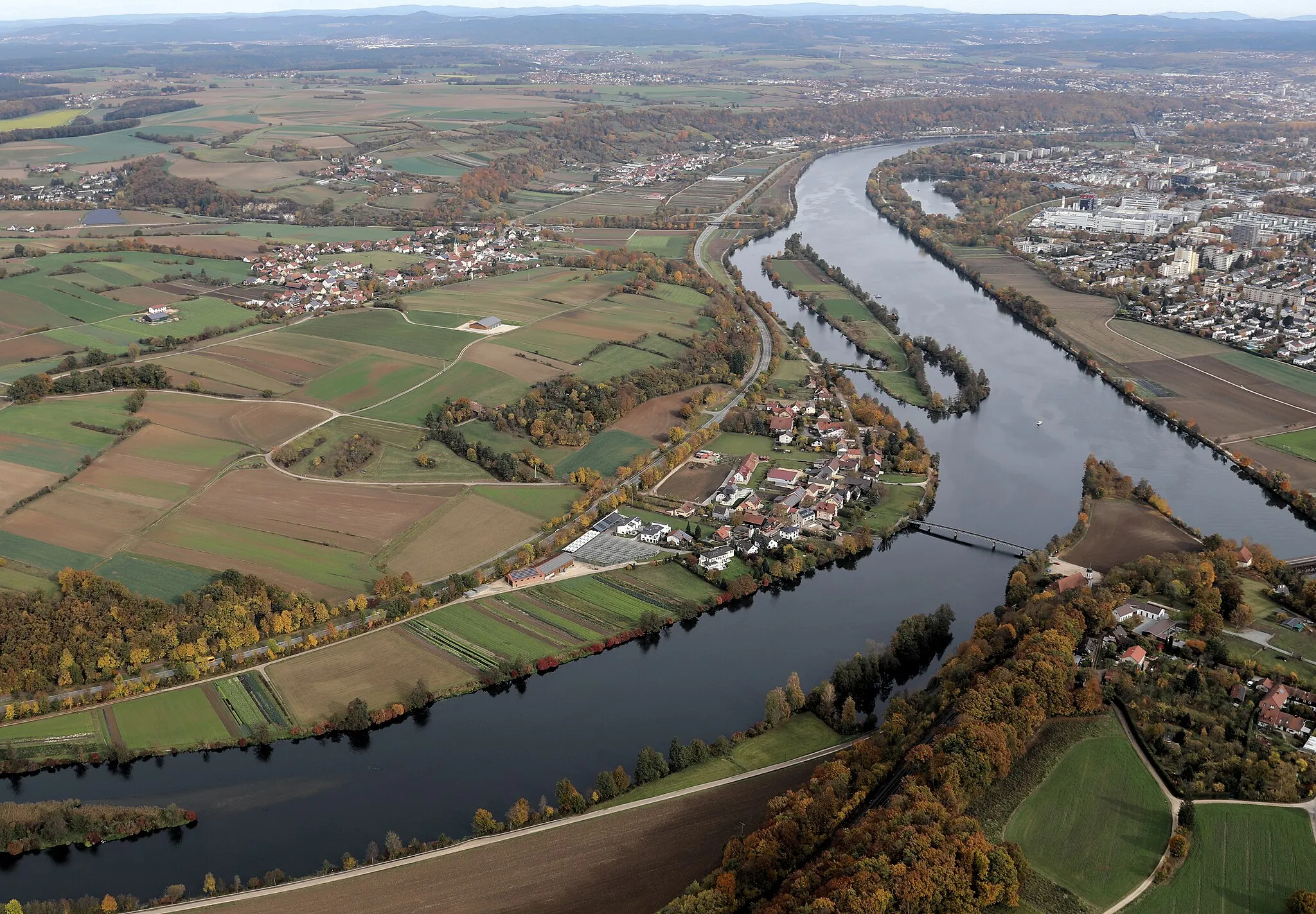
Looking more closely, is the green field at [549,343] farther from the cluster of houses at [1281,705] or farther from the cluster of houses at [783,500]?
the cluster of houses at [1281,705]

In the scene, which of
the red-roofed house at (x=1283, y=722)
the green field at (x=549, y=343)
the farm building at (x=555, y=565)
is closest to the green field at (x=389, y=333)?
the green field at (x=549, y=343)

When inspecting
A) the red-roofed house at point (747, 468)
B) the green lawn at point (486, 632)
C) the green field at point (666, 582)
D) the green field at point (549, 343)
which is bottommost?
the green lawn at point (486, 632)

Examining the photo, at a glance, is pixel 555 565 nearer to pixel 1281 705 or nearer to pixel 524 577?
pixel 524 577

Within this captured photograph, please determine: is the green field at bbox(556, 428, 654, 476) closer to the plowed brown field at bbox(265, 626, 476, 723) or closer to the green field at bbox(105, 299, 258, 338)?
the plowed brown field at bbox(265, 626, 476, 723)

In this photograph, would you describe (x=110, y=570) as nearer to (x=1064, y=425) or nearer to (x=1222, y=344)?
(x=1064, y=425)

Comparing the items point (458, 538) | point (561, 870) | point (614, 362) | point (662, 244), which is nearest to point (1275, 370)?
point (614, 362)

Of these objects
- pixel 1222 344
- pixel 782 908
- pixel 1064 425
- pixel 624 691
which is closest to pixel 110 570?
pixel 624 691
